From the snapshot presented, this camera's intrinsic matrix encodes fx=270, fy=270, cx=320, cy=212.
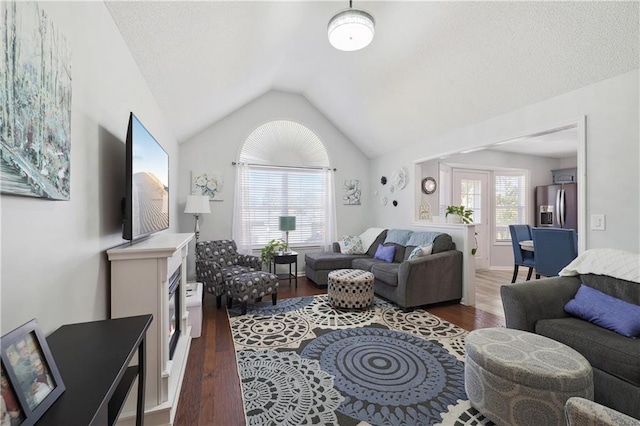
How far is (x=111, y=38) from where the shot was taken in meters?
1.59

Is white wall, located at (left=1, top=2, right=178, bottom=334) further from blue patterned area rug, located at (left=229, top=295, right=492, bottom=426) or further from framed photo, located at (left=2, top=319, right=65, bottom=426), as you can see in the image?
blue patterned area rug, located at (left=229, top=295, right=492, bottom=426)

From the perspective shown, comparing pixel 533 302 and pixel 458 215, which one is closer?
pixel 533 302

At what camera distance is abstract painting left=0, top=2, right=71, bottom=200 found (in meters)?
Result: 0.77

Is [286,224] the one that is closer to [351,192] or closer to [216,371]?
[351,192]

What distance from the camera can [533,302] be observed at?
1.94 metres

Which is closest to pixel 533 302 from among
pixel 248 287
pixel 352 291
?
pixel 352 291

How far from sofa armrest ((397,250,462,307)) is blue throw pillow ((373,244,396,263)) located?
69cm

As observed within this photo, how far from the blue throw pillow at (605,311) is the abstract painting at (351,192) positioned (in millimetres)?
3758

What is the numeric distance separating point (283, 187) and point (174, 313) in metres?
Result: 3.15

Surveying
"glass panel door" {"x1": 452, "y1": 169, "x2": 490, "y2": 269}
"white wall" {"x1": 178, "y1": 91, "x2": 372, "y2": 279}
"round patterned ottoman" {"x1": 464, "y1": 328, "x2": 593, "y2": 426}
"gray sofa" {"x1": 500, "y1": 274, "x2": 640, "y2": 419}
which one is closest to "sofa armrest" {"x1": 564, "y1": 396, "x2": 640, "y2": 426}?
"round patterned ottoman" {"x1": 464, "y1": 328, "x2": 593, "y2": 426}

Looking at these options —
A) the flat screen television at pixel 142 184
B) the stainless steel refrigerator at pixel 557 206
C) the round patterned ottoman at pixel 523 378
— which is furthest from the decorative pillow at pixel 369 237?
the stainless steel refrigerator at pixel 557 206

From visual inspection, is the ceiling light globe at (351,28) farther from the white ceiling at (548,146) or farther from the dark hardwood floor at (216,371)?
the white ceiling at (548,146)

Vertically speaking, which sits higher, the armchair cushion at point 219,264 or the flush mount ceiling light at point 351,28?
the flush mount ceiling light at point 351,28

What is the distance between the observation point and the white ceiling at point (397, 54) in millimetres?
1983
